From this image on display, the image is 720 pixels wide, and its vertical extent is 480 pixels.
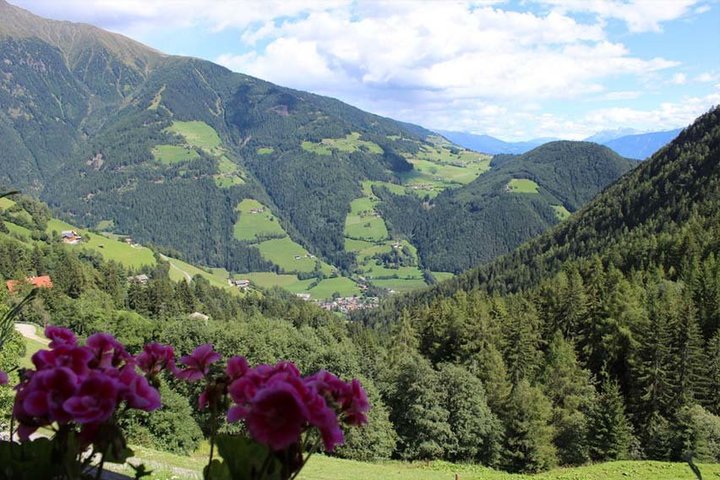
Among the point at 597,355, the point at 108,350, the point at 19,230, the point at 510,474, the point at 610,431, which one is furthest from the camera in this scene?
the point at 19,230

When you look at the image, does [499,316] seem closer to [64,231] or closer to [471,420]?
[471,420]

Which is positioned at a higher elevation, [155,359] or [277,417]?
[277,417]

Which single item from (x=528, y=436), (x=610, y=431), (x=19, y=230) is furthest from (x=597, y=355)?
(x=19, y=230)

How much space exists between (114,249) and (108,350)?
183 meters

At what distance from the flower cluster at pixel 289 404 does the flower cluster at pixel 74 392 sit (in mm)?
439

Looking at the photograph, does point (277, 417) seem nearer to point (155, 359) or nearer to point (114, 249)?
point (155, 359)

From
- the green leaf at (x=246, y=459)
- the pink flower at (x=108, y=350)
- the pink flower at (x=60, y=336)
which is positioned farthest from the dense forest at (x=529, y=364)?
the green leaf at (x=246, y=459)

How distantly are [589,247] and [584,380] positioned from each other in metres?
99.2

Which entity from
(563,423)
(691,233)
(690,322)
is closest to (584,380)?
(563,423)

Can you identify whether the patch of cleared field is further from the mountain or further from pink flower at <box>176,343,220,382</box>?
pink flower at <box>176,343,220,382</box>

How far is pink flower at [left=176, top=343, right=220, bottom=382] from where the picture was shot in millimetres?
3113

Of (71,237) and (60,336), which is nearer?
(60,336)

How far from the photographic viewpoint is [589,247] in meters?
146

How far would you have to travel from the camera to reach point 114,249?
170 metres
